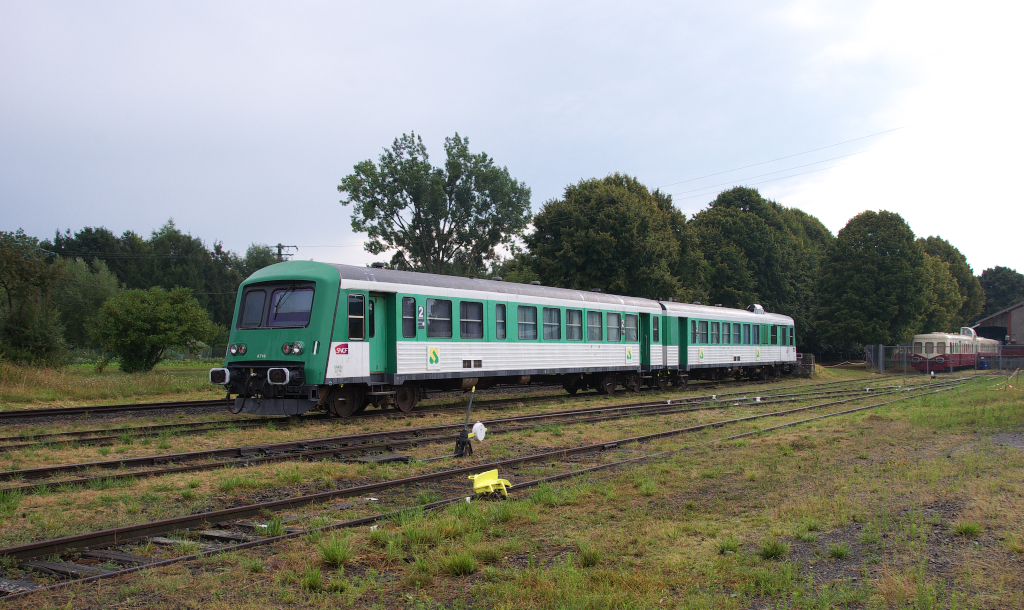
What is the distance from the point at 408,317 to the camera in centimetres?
1529

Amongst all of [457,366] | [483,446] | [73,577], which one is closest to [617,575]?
[73,577]

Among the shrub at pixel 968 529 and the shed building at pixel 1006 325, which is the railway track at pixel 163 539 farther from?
the shed building at pixel 1006 325

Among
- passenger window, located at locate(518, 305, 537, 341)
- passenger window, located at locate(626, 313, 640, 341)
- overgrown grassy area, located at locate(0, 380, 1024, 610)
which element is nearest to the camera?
overgrown grassy area, located at locate(0, 380, 1024, 610)

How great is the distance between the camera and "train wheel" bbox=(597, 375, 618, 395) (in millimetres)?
22438

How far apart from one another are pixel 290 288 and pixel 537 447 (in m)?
6.20

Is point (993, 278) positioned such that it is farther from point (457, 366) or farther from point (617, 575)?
point (617, 575)

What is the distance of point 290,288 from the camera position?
14000 mm

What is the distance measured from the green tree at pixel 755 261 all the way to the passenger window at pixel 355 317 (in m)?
39.6

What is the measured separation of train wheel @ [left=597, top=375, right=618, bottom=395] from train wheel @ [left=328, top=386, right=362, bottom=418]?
381 inches

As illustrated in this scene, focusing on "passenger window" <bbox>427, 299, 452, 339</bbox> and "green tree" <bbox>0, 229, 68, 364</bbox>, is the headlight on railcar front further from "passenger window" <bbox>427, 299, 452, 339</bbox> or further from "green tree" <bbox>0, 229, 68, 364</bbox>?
"green tree" <bbox>0, 229, 68, 364</bbox>

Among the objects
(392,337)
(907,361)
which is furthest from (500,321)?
(907,361)

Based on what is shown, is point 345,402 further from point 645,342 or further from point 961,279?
point 961,279

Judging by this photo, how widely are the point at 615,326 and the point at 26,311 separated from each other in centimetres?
1933

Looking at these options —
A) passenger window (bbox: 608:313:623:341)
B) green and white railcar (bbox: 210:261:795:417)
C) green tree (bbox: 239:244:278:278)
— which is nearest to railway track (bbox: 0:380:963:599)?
green and white railcar (bbox: 210:261:795:417)
